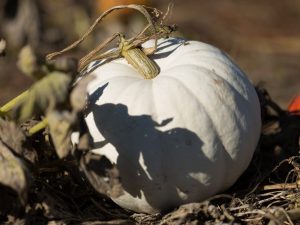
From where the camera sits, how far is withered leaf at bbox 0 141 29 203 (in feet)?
7.71

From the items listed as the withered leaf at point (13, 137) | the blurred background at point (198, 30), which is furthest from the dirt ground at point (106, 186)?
the blurred background at point (198, 30)

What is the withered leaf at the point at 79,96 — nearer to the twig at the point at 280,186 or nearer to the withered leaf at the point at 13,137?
the withered leaf at the point at 13,137

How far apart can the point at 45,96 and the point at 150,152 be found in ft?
1.52

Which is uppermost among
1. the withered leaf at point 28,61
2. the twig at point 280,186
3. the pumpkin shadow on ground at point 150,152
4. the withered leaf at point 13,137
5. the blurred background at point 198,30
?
the withered leaf at point 28,61

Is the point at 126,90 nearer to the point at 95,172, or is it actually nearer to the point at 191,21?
the point at 95,172

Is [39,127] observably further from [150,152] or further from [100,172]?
[150,152]

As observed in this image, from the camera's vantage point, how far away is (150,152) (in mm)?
2613

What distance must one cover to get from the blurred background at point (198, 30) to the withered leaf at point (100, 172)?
14.5 feet

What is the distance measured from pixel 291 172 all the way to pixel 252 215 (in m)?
0.45

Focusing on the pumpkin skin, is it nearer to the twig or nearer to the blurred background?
the twig

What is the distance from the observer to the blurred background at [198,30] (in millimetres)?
7742

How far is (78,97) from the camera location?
2264 millimetres

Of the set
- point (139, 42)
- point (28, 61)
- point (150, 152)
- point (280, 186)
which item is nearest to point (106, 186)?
point (150, 152)

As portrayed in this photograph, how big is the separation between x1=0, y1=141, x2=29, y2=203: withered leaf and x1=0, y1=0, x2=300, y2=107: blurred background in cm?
454
